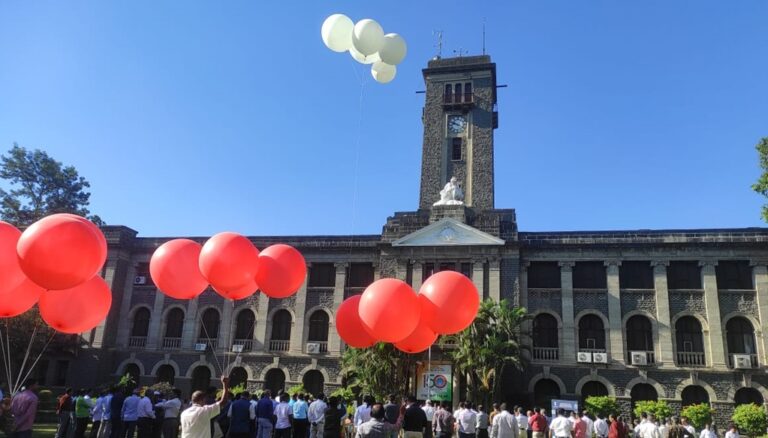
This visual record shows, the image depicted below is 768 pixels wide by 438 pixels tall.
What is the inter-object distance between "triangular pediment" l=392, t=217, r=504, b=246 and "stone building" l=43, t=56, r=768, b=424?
2.7 inches

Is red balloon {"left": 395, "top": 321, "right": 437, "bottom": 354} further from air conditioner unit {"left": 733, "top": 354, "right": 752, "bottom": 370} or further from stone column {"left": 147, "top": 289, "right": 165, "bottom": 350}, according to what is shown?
stone column {"left": 147, "top": 289, "right": 165, "bottom": 350}

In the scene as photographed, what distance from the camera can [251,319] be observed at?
31.0 metres

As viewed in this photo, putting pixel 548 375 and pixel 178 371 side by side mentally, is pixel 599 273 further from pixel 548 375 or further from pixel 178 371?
pixel 178 371

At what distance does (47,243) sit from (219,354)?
2343cm

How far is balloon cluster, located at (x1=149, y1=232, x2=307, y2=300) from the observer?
10375mm

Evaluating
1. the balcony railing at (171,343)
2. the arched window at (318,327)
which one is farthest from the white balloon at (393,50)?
the balcony railing at (171,343)

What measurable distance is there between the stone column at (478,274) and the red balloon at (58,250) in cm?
2058

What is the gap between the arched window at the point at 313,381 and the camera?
28.7m

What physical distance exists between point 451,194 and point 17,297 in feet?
77.0

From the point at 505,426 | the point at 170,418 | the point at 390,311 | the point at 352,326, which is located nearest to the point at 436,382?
the point at 505,426

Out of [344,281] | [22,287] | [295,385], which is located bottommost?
[295,385]

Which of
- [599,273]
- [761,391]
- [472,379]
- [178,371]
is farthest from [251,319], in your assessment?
[761,391]

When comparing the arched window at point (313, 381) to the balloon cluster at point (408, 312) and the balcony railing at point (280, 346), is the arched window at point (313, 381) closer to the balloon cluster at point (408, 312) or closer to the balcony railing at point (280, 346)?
the balcony railing at point (280, 346)

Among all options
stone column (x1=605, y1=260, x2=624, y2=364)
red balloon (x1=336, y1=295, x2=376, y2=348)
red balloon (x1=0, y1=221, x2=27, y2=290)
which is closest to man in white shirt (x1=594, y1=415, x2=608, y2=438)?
stone column (x1=605, y1=260, x2=624, y2=364)
